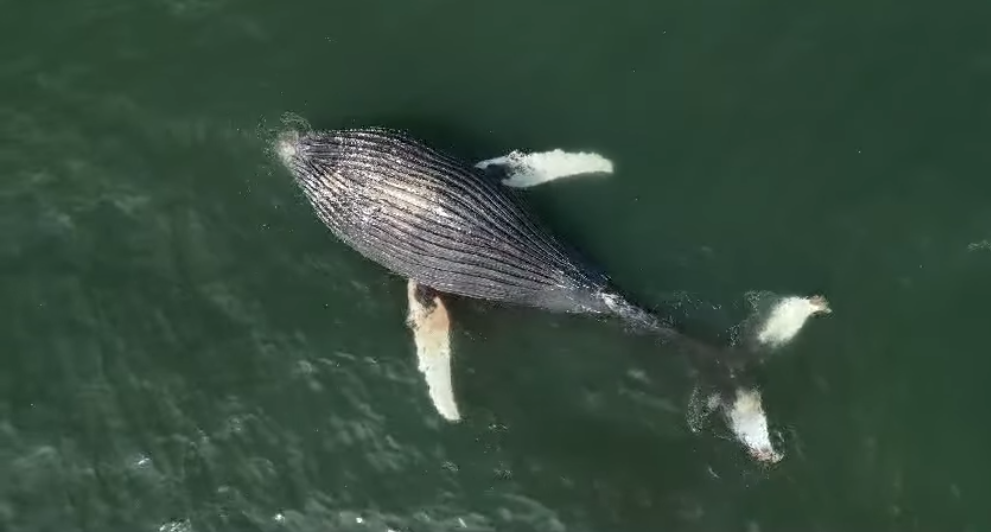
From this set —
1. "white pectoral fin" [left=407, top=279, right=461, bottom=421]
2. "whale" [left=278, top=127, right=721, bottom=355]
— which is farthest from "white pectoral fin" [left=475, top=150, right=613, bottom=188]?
"white pectoral fin" [left=407, top=279, right=461, bottom=421]

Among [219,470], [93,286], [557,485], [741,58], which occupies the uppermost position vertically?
[741,58]

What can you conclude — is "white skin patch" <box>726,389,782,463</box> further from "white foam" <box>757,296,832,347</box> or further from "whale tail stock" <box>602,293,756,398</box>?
"white foam" <box>757,296,832,347</box>

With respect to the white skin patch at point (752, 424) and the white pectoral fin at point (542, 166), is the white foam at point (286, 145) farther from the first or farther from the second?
the white skin patch at point (752, 424)

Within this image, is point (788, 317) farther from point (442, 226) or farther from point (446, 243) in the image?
point (442, 226)

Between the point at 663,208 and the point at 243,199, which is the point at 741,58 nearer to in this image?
the point at 663,208

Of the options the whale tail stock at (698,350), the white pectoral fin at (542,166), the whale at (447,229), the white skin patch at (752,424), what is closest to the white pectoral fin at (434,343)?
the whale at (447,229)

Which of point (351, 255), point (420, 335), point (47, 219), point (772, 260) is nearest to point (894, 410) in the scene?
point (772, 260)
